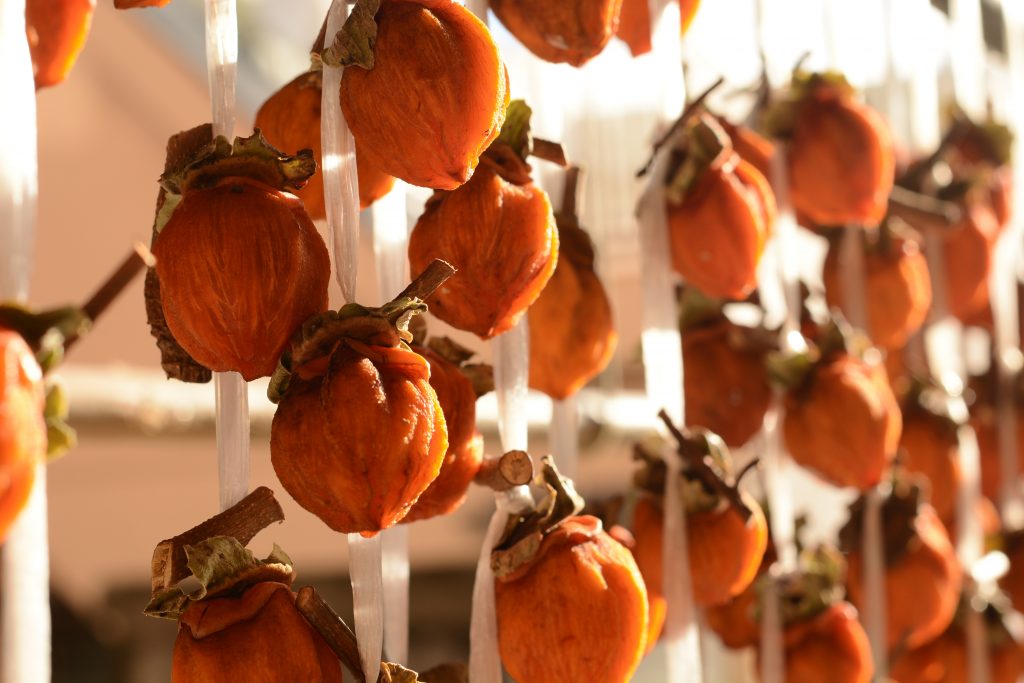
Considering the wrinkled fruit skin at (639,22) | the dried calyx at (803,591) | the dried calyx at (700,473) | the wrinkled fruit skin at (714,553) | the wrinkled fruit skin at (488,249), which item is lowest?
the dried calyx at (803,591)

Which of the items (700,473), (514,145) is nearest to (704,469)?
(700,473)

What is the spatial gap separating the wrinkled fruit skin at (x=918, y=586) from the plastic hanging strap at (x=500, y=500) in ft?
1.49

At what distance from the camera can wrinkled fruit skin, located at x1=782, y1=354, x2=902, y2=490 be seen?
80 cm

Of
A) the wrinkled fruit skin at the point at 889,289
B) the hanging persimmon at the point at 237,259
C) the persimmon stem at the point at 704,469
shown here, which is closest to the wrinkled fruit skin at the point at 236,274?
the hanging persimmon at the point at 237,259

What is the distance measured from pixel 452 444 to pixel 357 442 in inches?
3.4

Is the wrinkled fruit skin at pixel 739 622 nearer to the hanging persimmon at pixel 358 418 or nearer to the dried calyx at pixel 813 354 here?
the dried calyx at pixel 813 354

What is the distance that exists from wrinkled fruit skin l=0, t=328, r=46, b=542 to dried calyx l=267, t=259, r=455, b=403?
99mm

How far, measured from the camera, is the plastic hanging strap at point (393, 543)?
1.77 feet

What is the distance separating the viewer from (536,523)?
0.55 m

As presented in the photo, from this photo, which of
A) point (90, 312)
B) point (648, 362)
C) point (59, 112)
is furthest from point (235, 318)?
point (59, 112)

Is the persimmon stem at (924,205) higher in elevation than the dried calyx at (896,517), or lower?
higher

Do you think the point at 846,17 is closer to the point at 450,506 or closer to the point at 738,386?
the point at 738,386

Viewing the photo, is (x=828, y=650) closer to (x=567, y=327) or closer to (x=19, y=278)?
(x=567, y=327)

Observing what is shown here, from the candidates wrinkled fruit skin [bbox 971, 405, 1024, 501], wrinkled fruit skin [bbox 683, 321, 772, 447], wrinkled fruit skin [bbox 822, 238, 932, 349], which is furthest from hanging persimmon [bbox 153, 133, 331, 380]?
wrinkled fruit skin [bbox 971, 405, 1024, 501]
